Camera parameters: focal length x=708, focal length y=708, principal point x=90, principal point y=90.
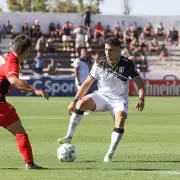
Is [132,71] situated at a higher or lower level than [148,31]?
higher

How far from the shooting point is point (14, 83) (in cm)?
1020

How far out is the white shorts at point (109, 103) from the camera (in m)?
12.5

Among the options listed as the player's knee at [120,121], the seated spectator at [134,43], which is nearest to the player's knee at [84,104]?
the player's knee at [120,121]

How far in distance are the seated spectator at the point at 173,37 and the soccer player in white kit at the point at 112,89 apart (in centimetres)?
3619

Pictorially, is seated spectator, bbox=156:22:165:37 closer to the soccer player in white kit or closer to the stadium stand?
the stadium stand

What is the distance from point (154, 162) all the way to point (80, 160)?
1.27 m

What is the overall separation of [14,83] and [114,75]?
2746 millimetres

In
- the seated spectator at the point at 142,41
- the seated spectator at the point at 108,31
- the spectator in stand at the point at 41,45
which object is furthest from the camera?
the seated spectator at the point at 108,31

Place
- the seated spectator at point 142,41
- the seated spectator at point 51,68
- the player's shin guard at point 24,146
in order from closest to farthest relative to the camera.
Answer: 1. the player's shin guard at point 24,146
2. the seated spectator at point 51,68
3. the seated spectator at point 142,41

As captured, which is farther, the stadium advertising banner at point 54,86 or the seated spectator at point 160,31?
the seated spectator at point 160,31

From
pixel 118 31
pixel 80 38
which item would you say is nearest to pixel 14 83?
pixel 80 38

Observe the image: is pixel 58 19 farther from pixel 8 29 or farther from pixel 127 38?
pixel 127 38

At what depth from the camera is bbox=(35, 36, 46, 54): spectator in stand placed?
4269 cm

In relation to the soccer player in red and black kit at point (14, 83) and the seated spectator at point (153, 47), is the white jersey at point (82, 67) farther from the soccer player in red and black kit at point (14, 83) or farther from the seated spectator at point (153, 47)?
the seated spectator at point (153, 47)
